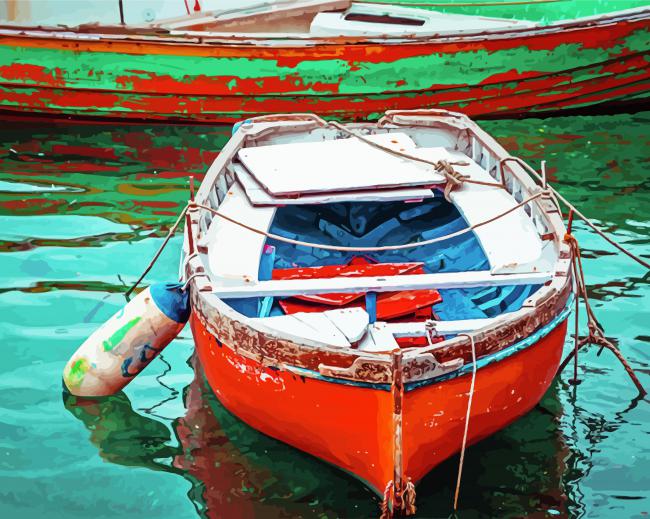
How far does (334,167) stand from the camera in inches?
284

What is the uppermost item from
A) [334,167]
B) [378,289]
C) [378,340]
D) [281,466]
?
[334,167]

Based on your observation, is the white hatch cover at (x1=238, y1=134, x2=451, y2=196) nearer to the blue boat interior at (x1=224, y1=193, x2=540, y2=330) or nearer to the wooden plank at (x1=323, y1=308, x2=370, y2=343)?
the blue boat interior at (x1=224, y1=193, x2=540, y2=330)

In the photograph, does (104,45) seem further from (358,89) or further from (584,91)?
(584,91)

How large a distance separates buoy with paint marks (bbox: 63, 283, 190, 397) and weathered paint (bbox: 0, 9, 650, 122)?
16.3 feet

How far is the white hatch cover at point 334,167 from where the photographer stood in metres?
6.92

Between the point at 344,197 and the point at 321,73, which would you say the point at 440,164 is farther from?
the point at 321,73

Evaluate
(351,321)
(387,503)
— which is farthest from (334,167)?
(387,503)

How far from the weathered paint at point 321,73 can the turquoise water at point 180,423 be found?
1.76 meters

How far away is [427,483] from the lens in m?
5.53

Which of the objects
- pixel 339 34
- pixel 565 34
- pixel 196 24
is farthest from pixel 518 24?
pixel 196 24

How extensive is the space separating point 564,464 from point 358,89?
5835mm

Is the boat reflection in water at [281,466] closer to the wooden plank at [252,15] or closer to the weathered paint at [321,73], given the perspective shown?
the weathered paint at [321,73]

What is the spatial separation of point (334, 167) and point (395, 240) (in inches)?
28.4

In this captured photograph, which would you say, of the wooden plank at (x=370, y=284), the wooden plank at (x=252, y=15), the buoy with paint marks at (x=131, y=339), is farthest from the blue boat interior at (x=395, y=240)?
the wooden plank at (x=252, y=15)
